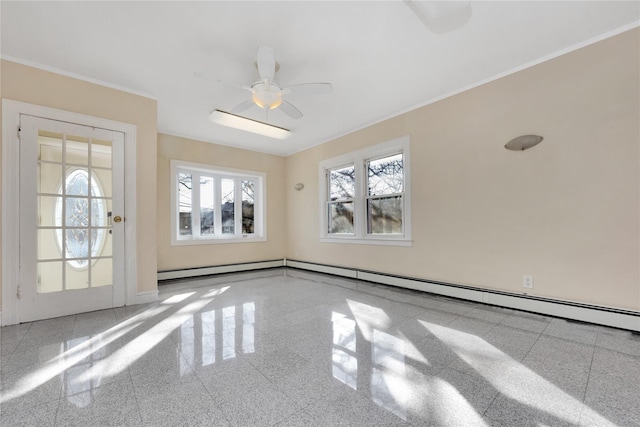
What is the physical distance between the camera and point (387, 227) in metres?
4.36

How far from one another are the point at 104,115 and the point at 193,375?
123 inches

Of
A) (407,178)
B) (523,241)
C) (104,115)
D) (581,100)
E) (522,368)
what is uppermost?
(104,115)

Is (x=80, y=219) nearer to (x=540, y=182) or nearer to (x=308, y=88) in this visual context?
(x=308, y=88)

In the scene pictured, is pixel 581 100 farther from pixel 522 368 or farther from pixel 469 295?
pixel 522 368

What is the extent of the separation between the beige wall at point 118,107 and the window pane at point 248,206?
2444 mm

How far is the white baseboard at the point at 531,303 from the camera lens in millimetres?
2361

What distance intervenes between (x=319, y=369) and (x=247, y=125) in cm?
373

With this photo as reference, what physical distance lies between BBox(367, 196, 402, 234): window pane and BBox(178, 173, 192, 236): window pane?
336 centimetres

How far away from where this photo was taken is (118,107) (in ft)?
10.8

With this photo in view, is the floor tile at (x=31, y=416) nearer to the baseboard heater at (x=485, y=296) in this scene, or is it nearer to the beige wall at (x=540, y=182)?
the baseboard heater at (x=485, y=296)

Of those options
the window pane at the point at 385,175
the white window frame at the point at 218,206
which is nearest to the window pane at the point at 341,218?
the window pane at the point at 385,175

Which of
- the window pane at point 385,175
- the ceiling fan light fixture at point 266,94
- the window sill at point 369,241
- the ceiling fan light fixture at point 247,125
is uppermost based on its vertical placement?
the ceiling fan light fixture at point 247,125

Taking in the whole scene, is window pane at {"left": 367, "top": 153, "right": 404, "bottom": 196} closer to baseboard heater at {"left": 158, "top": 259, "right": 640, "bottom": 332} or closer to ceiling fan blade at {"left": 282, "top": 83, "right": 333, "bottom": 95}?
baseboard heater at {"left": 158, "top": 259, "right": 640, "bottom": 332}

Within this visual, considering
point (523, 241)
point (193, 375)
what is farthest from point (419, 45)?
point (193, 375)
